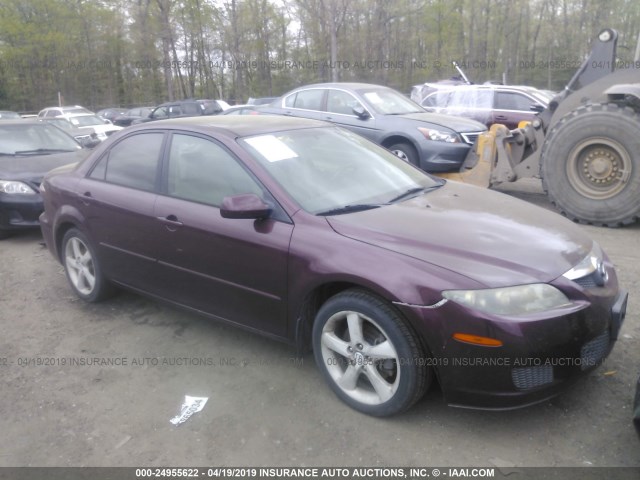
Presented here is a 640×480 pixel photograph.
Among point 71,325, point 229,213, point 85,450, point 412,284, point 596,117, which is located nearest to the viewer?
point 412,284

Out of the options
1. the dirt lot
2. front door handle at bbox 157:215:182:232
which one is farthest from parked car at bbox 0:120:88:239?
front door handle at bbox 157:215:182:232

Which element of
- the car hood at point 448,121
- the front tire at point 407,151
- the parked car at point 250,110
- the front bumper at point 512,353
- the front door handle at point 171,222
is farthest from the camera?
the parked car at point 250,110

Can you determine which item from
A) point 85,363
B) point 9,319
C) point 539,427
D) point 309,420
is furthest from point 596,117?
point 9,319

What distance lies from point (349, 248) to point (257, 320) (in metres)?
0.85

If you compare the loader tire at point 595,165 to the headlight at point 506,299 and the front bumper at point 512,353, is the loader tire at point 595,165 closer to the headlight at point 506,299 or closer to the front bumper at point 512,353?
the front bumper at point 512,353

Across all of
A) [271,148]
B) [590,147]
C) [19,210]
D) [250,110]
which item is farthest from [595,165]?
[250,110]

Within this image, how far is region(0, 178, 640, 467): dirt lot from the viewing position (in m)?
2.72

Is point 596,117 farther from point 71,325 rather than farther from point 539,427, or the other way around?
point 71,325

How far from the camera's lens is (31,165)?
7.05 meters

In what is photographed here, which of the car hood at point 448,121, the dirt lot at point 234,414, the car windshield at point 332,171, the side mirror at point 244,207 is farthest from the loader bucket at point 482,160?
the side mirror at point 244,207

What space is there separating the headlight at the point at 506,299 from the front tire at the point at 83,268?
3084 mm

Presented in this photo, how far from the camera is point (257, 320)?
336 cm

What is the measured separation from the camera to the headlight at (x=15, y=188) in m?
6.63

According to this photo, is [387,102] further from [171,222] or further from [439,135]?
[171,222]
